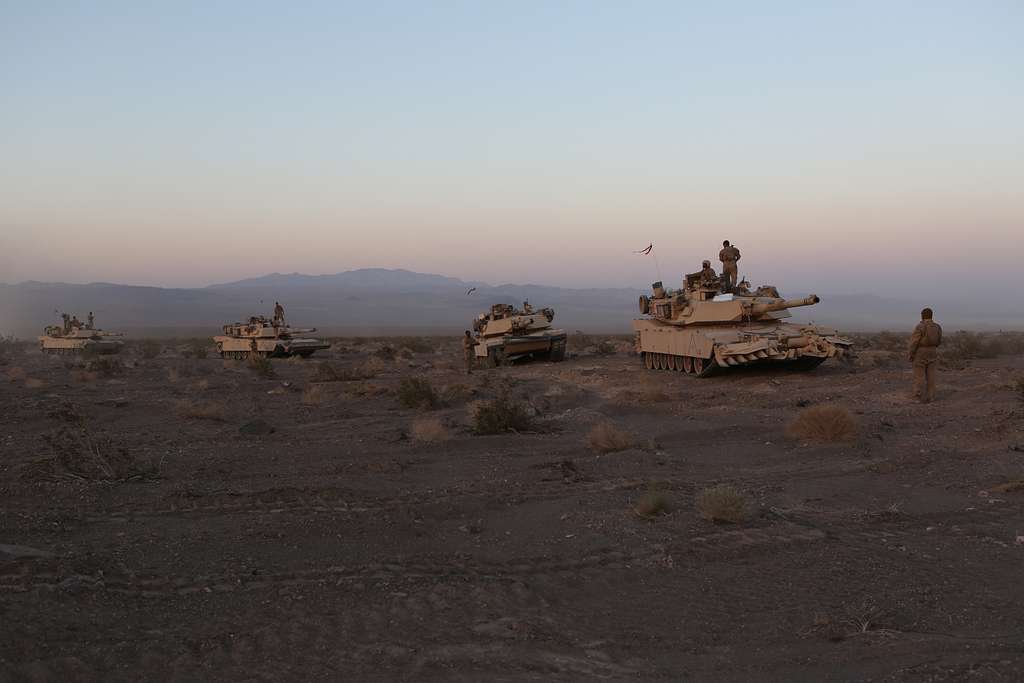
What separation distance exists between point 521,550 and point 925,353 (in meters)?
10.7

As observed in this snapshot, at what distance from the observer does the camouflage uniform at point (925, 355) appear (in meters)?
14.6

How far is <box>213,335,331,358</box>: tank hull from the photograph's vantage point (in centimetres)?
3659

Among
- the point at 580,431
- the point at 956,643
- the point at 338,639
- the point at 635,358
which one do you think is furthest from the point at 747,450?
the point at 635,358

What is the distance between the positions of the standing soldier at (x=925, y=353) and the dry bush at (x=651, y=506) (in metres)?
8.64

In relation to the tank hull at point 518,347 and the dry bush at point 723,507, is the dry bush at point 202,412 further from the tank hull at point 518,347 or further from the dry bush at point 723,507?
the tank hull at point 518,347

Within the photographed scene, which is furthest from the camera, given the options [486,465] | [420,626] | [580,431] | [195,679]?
[580,431]

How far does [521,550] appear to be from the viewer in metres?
6.98

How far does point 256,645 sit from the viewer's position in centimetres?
502

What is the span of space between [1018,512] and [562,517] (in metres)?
4.11

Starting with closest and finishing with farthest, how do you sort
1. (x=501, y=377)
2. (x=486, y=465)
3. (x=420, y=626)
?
(x=420, y=626) → (x=486, y=465) → (x=501, y=377)

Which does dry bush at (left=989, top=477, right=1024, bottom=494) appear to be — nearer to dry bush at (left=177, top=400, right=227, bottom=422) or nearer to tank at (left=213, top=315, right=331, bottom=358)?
dry bush at (left=177, top=400, right=227, bottom=422)

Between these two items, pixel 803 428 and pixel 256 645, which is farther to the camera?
pixel 803 428

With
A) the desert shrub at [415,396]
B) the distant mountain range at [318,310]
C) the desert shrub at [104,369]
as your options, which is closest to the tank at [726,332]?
the desert shrub at [415,396]

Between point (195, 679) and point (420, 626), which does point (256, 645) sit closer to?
point (195, 679)
